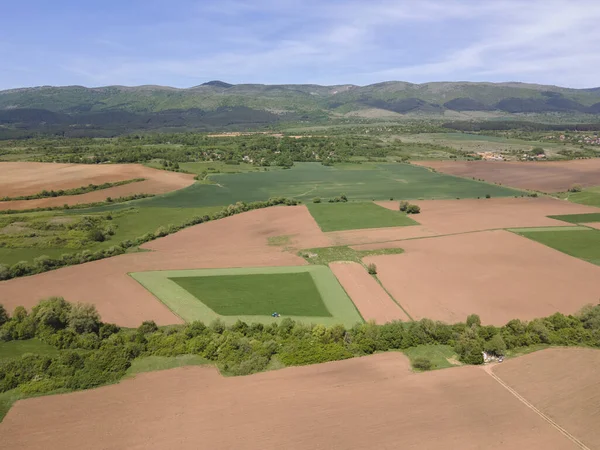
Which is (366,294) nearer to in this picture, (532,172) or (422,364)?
(422,364)

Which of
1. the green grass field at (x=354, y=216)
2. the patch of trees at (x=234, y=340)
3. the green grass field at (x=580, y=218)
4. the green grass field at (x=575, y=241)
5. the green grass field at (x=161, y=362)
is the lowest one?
the green grass field at (x=161, y=362)

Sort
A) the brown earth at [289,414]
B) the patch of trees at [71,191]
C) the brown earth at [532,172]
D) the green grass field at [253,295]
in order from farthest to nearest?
1. the brown earth at [532,172]
2. the patch of trees at [71,191]
3. the green grass field at [253,295]
4. the brown earth at [289,414]

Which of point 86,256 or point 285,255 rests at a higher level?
point 86,256

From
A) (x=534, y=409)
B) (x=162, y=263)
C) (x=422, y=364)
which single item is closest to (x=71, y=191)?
(x=162, y=263)

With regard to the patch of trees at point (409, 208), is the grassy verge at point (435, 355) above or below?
below

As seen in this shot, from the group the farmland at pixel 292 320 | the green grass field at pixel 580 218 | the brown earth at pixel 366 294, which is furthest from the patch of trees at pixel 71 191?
the green grass field at pixel 580 218

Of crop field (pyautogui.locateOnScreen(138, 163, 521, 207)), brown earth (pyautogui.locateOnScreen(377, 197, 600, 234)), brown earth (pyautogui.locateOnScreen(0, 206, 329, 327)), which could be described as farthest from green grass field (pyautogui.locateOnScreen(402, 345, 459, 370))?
crop field (pyautogui.locateOnScreen(138, 163, 521, 207))

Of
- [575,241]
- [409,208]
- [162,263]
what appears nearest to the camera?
[162,263]

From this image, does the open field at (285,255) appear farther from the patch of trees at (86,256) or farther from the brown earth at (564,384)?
the brown earth at (564,384)
